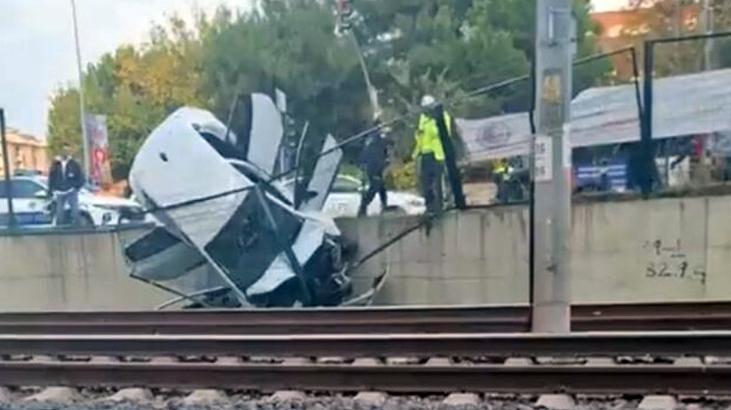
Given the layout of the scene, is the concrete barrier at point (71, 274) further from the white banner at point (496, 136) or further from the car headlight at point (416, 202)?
the white banner at point (496, 136)

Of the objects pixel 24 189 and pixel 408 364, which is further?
pixel 24 189

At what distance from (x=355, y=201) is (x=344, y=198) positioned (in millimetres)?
246

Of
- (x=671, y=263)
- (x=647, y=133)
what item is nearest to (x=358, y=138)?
(x=647, y=133)

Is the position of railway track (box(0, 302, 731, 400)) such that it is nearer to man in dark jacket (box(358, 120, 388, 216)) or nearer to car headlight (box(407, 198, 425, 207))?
car headlight (box(407, 198, 425, 207))

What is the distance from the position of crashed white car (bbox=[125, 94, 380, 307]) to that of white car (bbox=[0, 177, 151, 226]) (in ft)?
1.15

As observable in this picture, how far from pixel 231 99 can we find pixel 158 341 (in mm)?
9647

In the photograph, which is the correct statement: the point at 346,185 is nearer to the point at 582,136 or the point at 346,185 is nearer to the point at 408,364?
the point at 582,136

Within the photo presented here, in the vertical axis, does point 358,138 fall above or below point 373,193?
above

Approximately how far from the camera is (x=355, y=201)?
11711 millimetres

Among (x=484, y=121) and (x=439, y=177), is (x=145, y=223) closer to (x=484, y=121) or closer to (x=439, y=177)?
(x=439, y=177)

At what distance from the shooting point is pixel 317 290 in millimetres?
11328

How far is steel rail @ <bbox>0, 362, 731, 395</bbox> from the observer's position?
5.38 meters

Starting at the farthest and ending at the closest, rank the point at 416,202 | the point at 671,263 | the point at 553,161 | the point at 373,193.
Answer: the point at 373,193 < the point at 416,202 < the point at 671,263 < the point at 553,161

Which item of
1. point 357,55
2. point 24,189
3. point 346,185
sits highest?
point 357,55
